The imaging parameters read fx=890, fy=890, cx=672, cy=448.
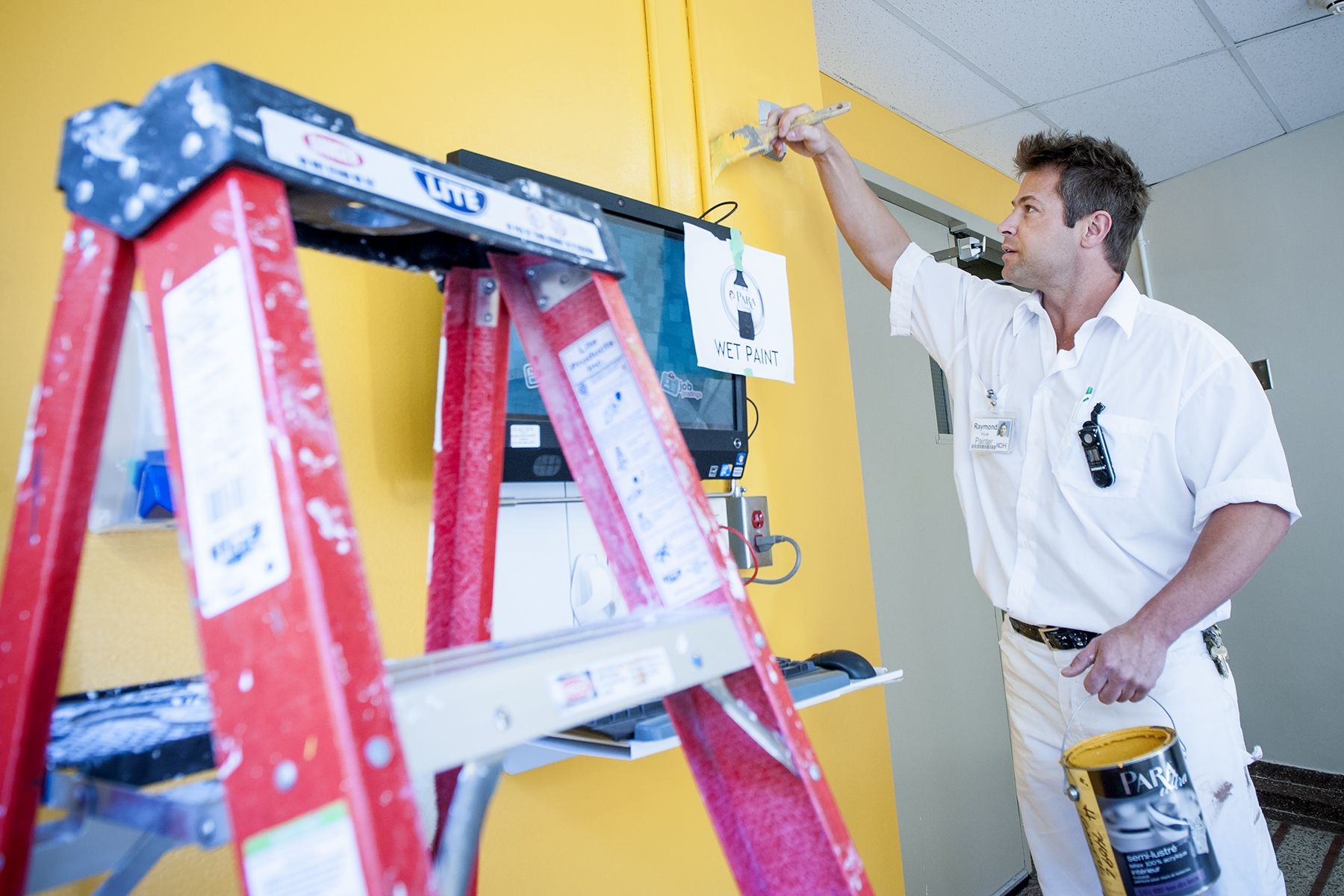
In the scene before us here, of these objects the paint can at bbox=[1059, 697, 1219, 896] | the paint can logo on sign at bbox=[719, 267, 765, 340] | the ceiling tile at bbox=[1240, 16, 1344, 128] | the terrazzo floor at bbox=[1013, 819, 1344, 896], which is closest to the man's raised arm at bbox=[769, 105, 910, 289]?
the paint can logo on sign at bbox=[719, 267, 765, 340]

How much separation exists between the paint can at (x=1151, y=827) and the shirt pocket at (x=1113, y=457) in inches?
23.7

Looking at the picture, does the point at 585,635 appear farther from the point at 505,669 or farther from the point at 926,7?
the point at 926,7

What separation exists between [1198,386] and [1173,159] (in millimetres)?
2618

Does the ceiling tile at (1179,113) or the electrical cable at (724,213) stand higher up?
the ceiling tile at (1179,113)

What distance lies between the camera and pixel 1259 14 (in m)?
2.60

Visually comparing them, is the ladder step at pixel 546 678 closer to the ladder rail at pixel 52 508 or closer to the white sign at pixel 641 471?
the white sign at pixel 641 471

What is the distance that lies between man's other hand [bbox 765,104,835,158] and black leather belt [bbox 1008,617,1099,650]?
109cm

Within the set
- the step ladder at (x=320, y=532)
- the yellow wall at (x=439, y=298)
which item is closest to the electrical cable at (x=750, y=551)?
the yellow wall at (x=439, y=298)

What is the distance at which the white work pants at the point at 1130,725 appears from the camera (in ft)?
5.25

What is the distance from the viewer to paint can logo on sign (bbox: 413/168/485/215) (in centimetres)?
58

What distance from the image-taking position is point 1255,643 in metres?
3.72

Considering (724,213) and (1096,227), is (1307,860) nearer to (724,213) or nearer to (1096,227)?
(1096,227)

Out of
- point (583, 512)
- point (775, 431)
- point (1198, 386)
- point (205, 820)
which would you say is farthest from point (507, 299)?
point (1198, 386)

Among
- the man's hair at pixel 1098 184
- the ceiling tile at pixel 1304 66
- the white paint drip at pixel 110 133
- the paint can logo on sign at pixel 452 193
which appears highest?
the ceiling tile at pixel 1304 66
